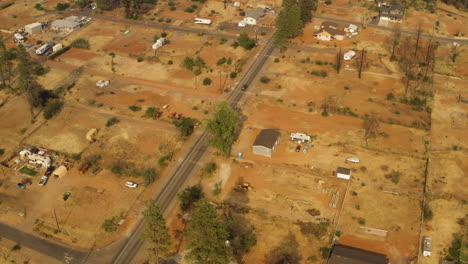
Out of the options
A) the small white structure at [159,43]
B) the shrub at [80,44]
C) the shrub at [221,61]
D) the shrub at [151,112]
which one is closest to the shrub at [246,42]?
the shrub at [221,61]

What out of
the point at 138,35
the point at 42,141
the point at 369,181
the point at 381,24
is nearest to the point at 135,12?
the point at 138,35

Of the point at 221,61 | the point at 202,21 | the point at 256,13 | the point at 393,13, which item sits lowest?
Result: the point at 221,61

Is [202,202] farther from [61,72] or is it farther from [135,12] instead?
[135,12]

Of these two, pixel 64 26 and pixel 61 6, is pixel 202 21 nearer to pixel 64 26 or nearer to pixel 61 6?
pixel 64 26

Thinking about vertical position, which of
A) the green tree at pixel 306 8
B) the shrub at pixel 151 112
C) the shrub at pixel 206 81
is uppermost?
the green tree at pixel 306 8

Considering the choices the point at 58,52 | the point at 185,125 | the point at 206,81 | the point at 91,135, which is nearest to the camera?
the point at 185,125

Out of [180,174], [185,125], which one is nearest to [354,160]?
[180,174]

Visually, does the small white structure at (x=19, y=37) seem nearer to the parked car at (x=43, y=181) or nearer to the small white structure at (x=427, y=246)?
the parked car at (x=43, y=181)
